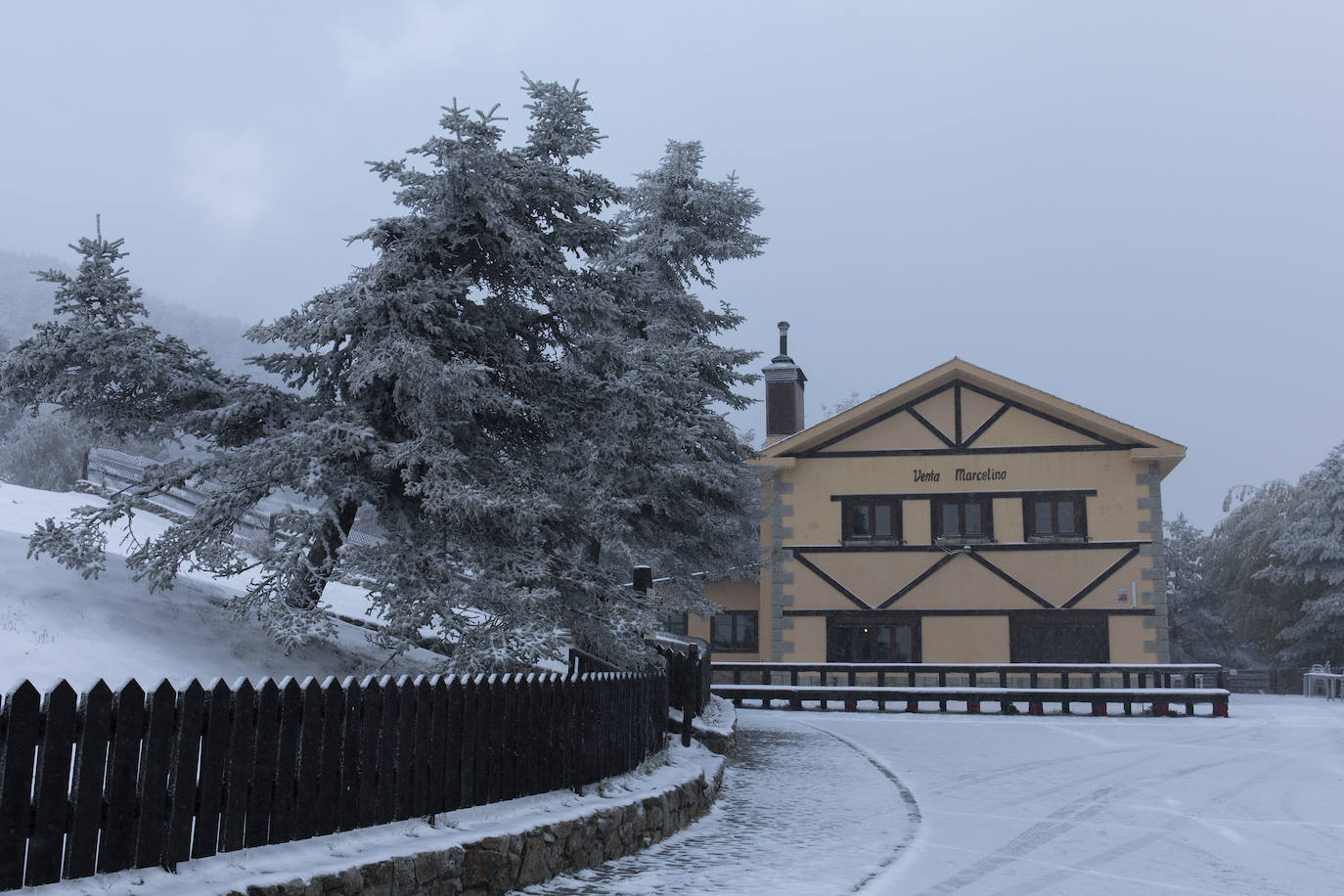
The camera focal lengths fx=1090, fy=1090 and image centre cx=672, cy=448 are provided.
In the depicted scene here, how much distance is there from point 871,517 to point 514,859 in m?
23.4

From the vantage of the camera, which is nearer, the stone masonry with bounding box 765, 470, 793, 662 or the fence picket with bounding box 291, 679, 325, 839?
the fence picket with bounding box 291, 679, 325, 839

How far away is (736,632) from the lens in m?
32.9

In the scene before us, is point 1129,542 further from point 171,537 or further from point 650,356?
point 171,537

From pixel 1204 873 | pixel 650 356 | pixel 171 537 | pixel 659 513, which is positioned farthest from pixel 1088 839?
pixel 659 513

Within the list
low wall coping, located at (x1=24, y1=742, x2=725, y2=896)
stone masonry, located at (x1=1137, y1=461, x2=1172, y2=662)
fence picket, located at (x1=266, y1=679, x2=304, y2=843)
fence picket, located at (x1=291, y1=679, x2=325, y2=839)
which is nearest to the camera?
low wall coping, located at (x1=24, y1=742, x2=725, y2=896)

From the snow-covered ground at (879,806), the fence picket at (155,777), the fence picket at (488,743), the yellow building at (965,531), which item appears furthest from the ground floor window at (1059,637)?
the fence picket at (155,777)

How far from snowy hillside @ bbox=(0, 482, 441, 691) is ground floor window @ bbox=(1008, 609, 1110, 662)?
19.9m

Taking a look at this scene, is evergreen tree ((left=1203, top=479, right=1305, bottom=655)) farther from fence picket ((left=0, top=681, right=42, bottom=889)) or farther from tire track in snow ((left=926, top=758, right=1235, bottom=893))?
fence picket ((left=0, top=681, right=42, bottom=889))

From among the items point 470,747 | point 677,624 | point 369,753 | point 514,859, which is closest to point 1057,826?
point 514,859

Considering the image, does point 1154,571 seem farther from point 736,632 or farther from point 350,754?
point 350,754

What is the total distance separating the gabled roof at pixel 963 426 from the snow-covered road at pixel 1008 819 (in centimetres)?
1068

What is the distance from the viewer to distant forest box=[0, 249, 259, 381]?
143 meters

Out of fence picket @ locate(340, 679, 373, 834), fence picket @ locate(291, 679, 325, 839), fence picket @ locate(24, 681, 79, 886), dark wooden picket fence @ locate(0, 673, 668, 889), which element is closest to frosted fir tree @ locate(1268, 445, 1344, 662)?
dark wooden picket fence @ locate(0, 673, 668, 889)

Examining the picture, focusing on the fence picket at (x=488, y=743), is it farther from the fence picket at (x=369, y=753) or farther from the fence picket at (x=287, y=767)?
the fence picket at (x=287, y=767)
